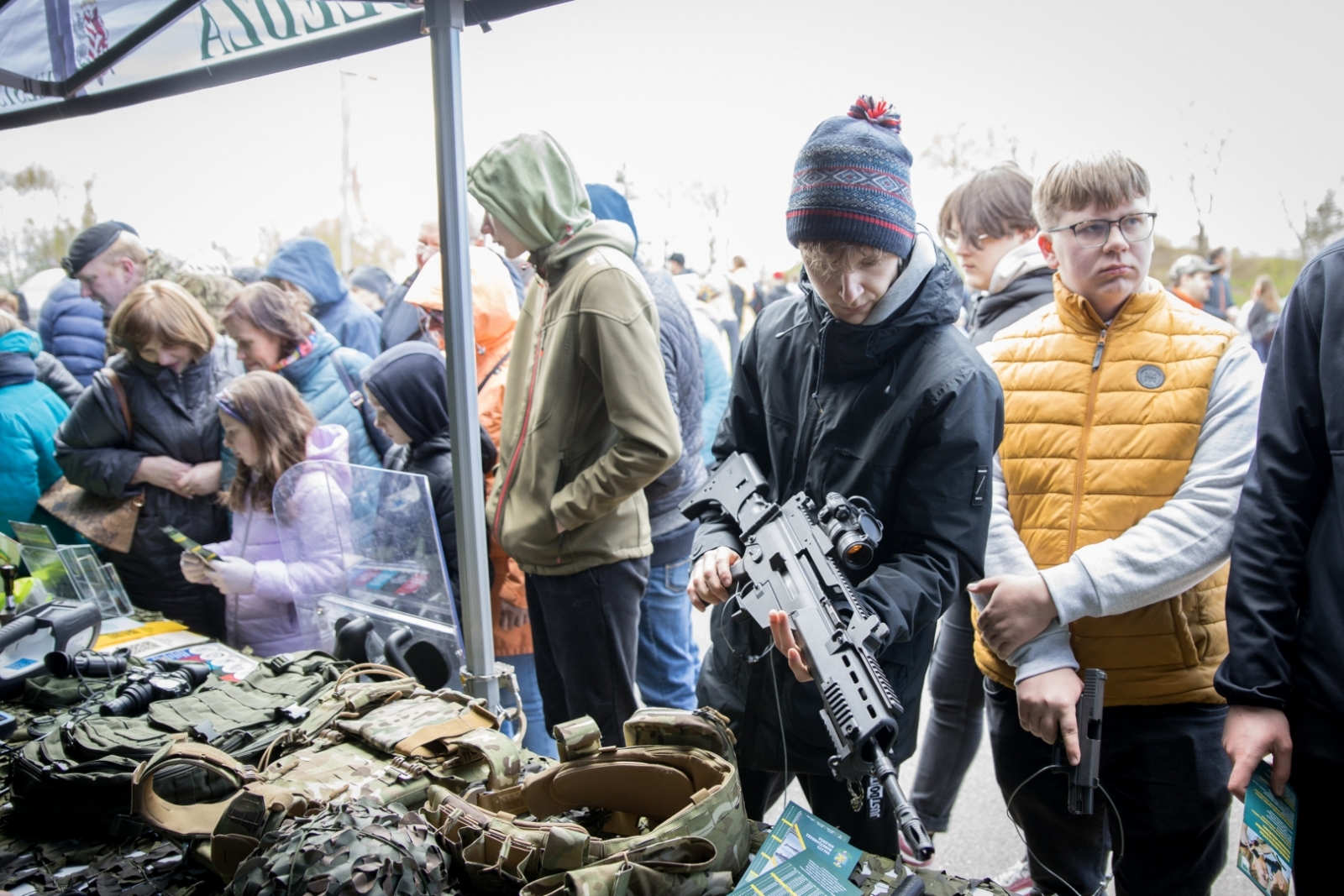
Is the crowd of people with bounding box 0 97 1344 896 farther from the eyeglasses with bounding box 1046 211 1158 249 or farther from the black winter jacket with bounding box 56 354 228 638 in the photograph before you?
the black winter jacket with bounding box 56 354 228 638

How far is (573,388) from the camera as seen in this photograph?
8.11 feet

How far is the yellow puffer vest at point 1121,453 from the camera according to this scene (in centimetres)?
169

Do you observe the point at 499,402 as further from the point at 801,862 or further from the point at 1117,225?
the point at 801,862

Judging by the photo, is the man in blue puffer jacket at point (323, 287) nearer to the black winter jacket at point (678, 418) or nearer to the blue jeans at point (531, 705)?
the black winter jacket at point (678, 418)

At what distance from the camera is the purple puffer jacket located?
8.49 feet

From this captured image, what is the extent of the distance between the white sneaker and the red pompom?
1.92 m

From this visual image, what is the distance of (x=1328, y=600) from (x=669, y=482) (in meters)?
2.04

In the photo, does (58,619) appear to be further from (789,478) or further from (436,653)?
(789,478)

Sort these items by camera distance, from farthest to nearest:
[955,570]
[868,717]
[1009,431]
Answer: [1009,431] < [955,570] < [868,717]

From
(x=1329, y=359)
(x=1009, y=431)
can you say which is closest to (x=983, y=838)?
(x=1009, y=431)

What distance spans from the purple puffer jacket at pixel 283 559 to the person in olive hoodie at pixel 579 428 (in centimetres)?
49

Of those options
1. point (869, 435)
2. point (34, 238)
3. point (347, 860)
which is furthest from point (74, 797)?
point (34, 238)

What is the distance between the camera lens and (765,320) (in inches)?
74.5

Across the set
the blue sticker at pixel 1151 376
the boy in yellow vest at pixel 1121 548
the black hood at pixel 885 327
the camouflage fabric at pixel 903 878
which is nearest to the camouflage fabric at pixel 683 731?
the camouflage fabric at pixel 903 878
